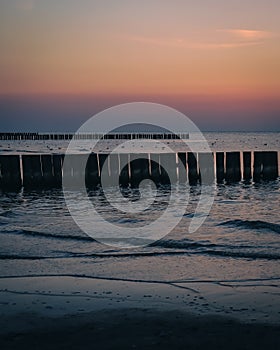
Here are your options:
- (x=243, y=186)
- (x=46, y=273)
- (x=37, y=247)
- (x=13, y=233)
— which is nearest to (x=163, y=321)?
(x=46, y=273)

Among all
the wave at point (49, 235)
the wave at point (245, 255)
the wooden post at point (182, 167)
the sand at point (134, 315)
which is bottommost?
the wave at point (245, 255)

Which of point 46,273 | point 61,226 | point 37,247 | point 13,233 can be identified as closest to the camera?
point 46,273

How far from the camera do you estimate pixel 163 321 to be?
502cm

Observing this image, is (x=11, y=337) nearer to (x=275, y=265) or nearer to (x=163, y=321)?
(x=163, y=321)

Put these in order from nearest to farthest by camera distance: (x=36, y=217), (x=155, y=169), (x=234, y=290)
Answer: (x=234, y=290), (x=36, y=217), (x=155, y=169)

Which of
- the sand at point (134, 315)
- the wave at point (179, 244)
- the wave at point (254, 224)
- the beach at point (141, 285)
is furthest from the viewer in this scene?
the wave at point (254, 224)

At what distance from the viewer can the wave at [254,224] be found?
11.4 metres

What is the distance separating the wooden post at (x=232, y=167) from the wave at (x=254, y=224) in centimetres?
1195

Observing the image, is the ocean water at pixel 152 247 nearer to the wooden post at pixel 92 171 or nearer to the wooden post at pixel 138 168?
the wooden post at pixel 92 171

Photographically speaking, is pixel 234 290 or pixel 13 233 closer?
pixel 234 290

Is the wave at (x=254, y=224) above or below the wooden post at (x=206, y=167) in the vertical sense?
below

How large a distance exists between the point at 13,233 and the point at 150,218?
3807mm

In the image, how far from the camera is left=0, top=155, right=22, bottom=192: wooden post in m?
21.0

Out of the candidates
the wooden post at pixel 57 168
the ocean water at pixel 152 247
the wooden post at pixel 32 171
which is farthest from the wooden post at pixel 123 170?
the ocean water at pixel 152 247
